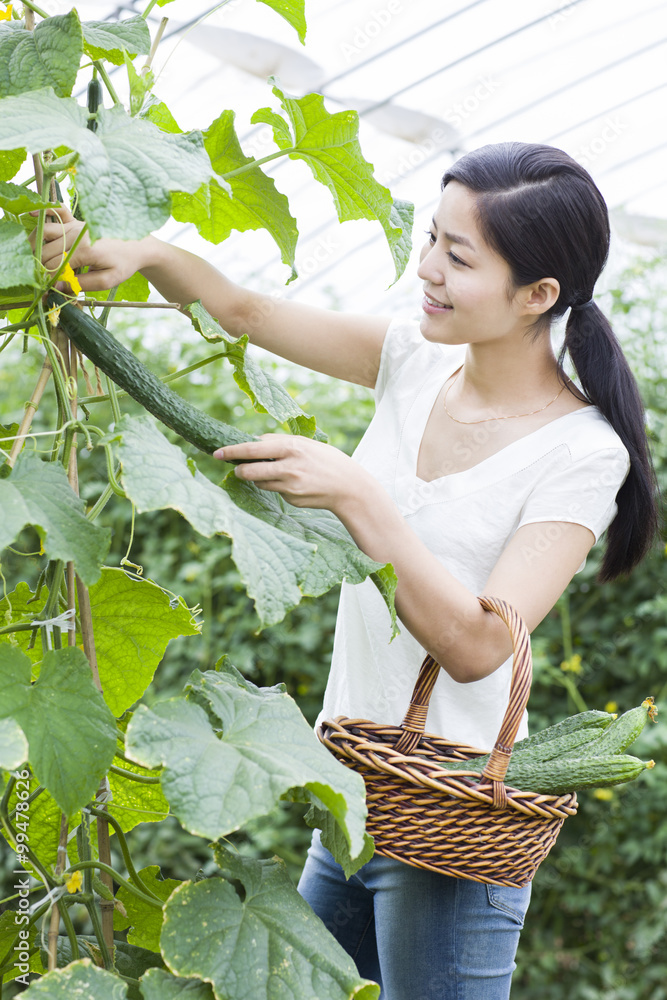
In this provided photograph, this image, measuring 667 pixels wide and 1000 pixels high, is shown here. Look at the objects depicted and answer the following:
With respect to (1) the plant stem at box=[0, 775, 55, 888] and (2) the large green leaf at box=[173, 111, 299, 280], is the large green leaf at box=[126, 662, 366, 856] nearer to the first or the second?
(1) the plant stem at box=[0, 775, 55, 888]

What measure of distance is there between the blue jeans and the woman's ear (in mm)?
750

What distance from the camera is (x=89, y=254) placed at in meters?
0.82

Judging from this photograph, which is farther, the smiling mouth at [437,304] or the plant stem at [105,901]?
the smiling mouth at [437,304]

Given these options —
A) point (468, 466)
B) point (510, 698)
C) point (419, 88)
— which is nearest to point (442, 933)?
point (510, 698)

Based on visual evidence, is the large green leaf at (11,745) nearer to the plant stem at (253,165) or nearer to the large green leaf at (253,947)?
the large green leaf at (253,947)

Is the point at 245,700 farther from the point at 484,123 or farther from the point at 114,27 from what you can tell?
the point at 484,123

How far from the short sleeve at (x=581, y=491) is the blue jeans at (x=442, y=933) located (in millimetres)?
453

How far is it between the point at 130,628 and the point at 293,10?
0.65m

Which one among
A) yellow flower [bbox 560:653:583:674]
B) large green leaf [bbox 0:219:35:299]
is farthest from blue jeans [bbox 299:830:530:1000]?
yellow flower [bbox 560:653:583:674]

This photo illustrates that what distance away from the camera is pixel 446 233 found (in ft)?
3.85

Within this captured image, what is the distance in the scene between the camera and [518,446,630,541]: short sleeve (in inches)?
43.7

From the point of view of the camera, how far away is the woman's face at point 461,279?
116 centimetres

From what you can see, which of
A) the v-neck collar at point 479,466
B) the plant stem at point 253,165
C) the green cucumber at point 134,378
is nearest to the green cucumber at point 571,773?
the v-neck collar at point 479,466

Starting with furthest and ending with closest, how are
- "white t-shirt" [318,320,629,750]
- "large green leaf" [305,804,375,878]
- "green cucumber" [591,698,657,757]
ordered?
"white t-shirt" [318,320,629,750], "green cucumber" [591,698,657,757], "large green leaf" [305,804,375,878]
